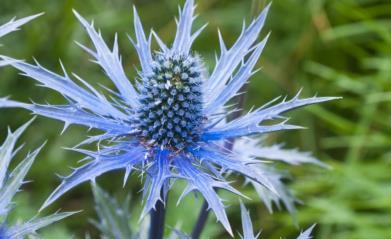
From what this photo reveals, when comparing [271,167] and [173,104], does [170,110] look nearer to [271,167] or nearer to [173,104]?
[173,104]

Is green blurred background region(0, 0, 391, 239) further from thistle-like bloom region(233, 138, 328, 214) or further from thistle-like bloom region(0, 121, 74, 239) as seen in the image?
thistle-like bloom region(0, 121, 74, 239)

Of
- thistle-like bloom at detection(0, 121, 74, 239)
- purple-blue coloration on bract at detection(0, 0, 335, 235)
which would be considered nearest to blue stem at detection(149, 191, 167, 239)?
purple-blue coloration on bract at detection(0, 0, 335, 235)

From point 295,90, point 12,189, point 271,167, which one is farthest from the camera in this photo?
point 295,90

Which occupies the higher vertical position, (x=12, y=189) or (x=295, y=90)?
(x=12, y=189)

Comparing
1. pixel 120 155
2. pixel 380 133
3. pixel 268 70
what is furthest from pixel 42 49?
pixel 120 155

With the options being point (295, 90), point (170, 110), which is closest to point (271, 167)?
point (170, 110)

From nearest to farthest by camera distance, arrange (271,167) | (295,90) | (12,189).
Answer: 1. (12,189)
2. (271,167)
3. (295,90)

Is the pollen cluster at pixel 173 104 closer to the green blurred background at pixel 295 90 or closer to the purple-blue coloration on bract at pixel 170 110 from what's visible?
the purple-blue coloration on bract at pixel 170 110
